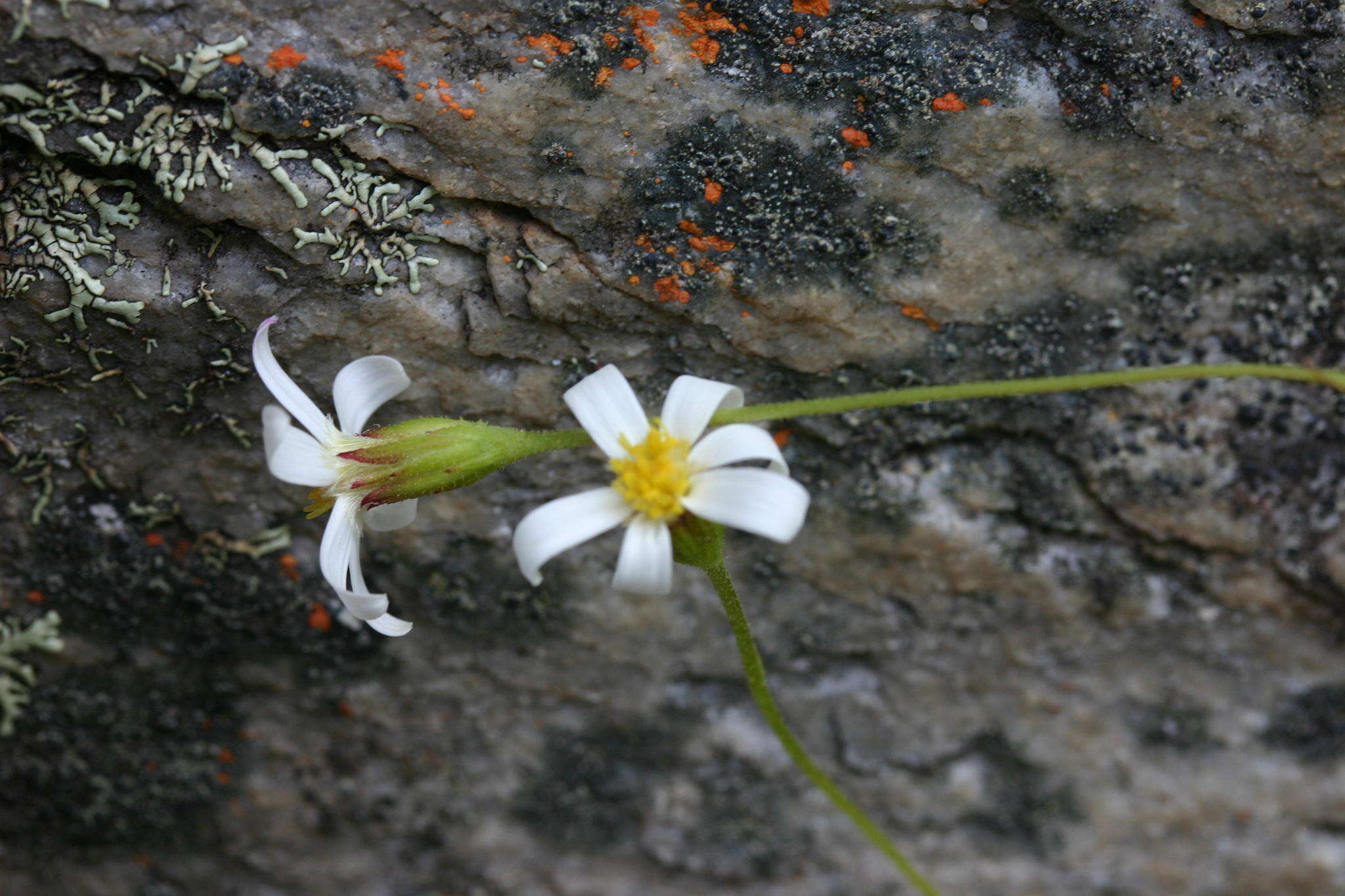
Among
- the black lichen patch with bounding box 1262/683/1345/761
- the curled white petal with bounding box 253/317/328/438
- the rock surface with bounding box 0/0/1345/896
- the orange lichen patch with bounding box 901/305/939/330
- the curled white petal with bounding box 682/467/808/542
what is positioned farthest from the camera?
the black lichen patch with bounding box 1262/683/1345/761

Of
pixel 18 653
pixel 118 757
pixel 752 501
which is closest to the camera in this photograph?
pixel 752 501

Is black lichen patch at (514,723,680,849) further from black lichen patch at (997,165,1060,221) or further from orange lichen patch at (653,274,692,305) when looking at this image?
black lichen patch at (997,165,1060,221)

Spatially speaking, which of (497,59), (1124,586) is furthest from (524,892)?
(497,59)

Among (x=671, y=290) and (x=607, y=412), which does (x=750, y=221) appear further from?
(x=607, y=412)

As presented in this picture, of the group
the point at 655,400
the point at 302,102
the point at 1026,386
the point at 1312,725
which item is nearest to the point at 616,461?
the point at 655,400

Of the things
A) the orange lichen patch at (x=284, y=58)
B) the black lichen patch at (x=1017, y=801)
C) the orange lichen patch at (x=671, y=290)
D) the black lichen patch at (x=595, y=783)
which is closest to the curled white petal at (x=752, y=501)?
the orange lichen patch at (x=671, y=290)

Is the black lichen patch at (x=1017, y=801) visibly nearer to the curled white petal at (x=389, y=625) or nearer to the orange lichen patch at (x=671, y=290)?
the orange lichen patch at (x=671, y=290)

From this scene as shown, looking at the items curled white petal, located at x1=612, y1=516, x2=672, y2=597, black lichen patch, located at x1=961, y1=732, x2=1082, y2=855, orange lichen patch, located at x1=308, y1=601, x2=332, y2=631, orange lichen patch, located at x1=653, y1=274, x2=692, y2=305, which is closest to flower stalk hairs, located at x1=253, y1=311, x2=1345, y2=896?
curled white petal, located at x1=612, y1=516, x2=672, y2=597
